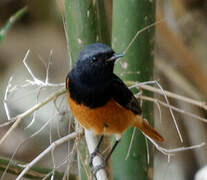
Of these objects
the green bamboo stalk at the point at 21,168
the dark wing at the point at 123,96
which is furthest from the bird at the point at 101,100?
the green bamboo stalk at the point at 21,168

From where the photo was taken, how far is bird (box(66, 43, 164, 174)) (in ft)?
6.13

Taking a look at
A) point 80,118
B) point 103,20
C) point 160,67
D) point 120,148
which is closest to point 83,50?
point 103,20

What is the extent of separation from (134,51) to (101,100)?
1.00ft

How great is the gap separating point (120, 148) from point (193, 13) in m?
2.70

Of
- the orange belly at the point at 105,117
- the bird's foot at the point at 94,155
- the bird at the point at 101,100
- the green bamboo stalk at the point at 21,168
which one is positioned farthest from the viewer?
the orange belly at the point at 105,117

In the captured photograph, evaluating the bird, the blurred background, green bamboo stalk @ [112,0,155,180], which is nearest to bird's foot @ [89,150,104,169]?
the bird

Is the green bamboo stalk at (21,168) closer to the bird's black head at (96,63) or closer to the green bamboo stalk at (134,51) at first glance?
the green bamboo stalk at (134,51)

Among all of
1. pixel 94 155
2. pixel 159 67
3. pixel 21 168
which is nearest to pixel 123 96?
pixel 94 155

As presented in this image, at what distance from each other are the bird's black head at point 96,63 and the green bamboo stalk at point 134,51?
62mm

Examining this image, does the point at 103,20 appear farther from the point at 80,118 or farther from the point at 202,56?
the point at 202,56

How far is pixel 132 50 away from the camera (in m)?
1.81

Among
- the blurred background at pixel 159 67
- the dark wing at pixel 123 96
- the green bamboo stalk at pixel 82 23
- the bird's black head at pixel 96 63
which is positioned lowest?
the blurred background at pixel 159 67

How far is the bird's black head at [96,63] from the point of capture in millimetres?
1694

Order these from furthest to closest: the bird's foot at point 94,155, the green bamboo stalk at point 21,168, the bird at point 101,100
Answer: the bird at point 101,100, the bird's foot at point 94,155, the green bamboo stalk at point 21,168
